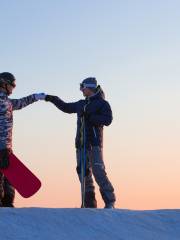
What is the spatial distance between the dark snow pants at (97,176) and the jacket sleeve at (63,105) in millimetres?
804

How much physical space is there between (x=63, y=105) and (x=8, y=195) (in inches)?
75.2

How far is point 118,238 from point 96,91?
329cm

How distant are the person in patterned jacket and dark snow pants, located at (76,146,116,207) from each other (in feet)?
3.97

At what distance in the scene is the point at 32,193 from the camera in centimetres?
988

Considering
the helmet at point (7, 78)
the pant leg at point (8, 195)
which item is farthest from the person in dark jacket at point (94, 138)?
the helmet at point (7, 78)

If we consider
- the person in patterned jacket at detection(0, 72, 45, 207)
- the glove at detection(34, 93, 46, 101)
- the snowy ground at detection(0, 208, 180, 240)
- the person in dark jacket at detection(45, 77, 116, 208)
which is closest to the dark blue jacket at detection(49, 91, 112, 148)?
the person in dark jacket at detection(45, 77, 116, 208)

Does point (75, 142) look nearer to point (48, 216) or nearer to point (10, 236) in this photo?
point (48, 216)

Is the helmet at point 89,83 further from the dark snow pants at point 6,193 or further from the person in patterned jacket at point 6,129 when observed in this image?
the dark snow pants at point 6,193

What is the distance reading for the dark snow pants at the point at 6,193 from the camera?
31.1 ft

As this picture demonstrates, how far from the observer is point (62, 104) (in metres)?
10.7

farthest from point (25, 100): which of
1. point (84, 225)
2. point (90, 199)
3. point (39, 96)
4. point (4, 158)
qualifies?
point (84, 225)

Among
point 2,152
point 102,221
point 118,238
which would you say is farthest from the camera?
point 2,152

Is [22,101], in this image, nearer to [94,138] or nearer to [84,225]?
[94,138]

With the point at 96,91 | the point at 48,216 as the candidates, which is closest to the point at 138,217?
the point at 48,216
